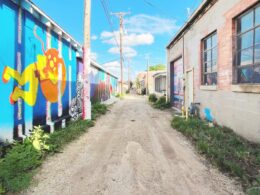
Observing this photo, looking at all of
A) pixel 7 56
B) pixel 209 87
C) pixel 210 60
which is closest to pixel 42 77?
pixel 7 56

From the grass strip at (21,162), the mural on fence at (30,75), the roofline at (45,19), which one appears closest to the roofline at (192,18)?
the roofline at (45,19)

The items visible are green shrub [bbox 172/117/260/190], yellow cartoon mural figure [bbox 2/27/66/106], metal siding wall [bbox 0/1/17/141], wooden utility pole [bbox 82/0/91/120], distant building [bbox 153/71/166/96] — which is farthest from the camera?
distant building [bbox 153/71/166/96]

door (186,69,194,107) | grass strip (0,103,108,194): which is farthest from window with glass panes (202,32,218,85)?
grass strip (0,103,108,194)

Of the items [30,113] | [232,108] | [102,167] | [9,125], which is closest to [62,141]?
[30,113]

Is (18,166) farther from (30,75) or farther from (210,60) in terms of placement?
(210,60)

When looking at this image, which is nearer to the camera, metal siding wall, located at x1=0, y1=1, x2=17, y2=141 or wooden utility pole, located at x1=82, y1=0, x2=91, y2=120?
metal siding wall, located at x1=0, y1=1, x2=17, y2=141

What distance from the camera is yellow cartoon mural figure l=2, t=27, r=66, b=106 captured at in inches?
241

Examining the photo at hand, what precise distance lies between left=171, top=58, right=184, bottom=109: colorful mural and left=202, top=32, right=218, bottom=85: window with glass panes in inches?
169

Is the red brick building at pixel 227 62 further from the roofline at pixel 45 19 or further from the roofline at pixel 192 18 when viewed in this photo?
the roofline at pixel 45 19

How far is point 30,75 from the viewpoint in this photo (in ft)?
22.8

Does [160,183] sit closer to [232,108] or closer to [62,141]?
[62,141]

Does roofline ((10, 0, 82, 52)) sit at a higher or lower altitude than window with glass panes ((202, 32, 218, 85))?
higher

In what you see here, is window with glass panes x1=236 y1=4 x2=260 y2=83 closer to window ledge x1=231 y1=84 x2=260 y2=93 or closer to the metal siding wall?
window ledge x1=231 y1=84 x2=260 y2=93

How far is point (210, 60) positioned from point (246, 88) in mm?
3873
